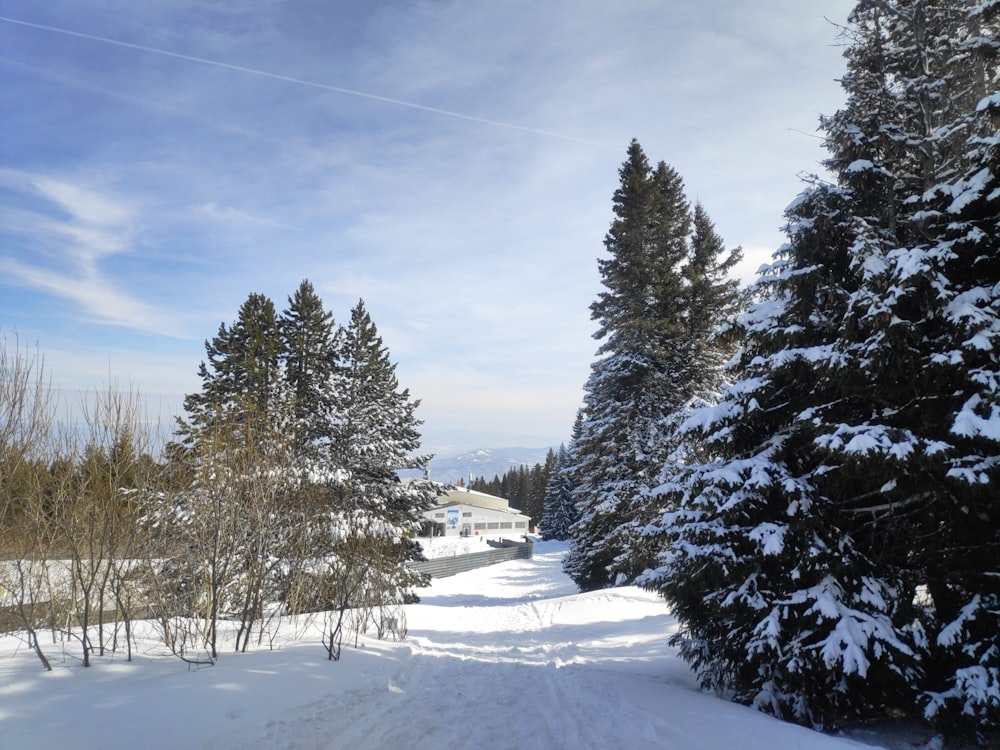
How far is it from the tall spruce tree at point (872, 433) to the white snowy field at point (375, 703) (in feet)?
3.64

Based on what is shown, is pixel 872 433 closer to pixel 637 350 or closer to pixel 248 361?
pixel 637 350

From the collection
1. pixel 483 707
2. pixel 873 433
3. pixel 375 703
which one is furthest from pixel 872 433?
pixel 375 703

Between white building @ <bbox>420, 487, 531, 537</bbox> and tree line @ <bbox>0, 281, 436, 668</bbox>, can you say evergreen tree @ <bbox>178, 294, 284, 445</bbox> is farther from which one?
white building @ <bbox>420, 487, 531, 537</bbox>

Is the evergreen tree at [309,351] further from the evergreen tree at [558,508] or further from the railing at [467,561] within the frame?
the evergreen tree at [558,508]

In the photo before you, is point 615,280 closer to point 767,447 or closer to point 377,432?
point 377,432

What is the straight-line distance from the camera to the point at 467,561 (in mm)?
35844

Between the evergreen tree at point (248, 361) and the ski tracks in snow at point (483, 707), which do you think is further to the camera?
the evergreen tree at point (248, 361)

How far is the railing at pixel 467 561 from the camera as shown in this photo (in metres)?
31.8

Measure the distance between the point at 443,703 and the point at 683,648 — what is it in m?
3.67

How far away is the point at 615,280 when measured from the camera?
19234 mm

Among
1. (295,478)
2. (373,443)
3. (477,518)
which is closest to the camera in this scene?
(295,478)

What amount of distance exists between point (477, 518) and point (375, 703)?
61.0 metres

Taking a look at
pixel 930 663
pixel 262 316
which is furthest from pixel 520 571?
pixel 930 663

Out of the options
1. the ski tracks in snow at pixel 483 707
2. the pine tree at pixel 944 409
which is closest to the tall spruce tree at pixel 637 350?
the ski tracks in snow at pixel 483 707
